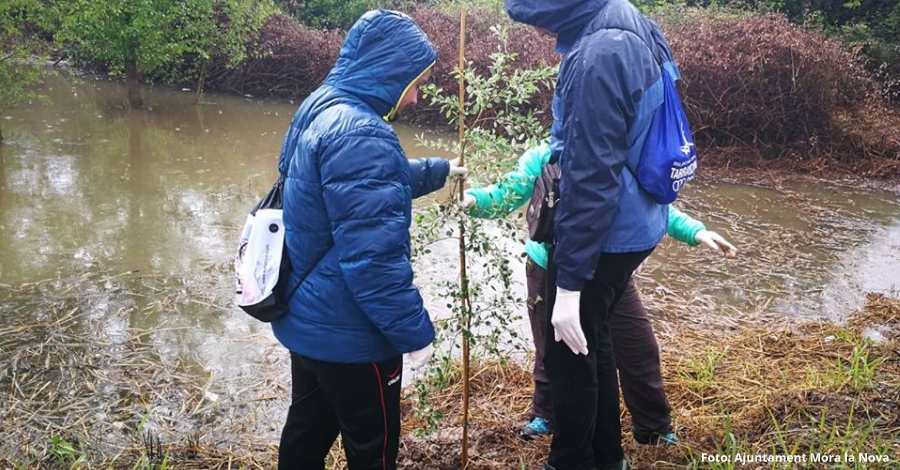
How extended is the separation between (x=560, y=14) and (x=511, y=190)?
2.03 ft

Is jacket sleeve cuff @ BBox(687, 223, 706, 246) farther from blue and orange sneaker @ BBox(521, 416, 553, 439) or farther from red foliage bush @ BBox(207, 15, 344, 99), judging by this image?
red foliage bush @ BBox(207, 15, 344, 99)

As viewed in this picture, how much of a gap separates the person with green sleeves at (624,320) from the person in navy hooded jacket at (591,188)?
0.27 meters

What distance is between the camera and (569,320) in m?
2.00

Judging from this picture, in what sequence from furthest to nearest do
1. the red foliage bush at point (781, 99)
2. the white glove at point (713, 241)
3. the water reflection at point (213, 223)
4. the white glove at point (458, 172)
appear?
1. the red foliage bush at point (781, 99)
2. the water reflection at point (213, 223)
3. the white glove at point (713, 241)
4. the white glove at point (458, 172)

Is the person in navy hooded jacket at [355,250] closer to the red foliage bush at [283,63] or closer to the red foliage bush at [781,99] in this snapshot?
the red foliage bush at [781,99]

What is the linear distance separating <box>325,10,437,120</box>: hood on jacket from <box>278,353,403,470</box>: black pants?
76cm

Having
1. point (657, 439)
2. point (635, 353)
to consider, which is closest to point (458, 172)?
point (635, 353)

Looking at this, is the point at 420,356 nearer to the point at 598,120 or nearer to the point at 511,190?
the point at 511,190

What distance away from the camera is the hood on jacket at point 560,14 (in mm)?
1977

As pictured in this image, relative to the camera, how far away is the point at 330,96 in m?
1.98

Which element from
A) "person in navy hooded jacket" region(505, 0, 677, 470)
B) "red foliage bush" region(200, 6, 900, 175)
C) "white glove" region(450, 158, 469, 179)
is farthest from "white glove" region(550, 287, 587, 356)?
"red foliage bush" region(200, 6, 900, 175)

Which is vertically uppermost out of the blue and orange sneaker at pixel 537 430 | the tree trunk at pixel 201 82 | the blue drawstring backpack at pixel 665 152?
the blue drawstring backpack at pixel 665 152

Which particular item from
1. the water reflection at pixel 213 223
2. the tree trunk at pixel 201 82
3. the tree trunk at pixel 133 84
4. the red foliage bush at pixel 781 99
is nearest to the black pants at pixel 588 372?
the water reflection at pixel 213 223

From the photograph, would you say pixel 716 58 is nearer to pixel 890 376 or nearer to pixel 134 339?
pixel 890 376
